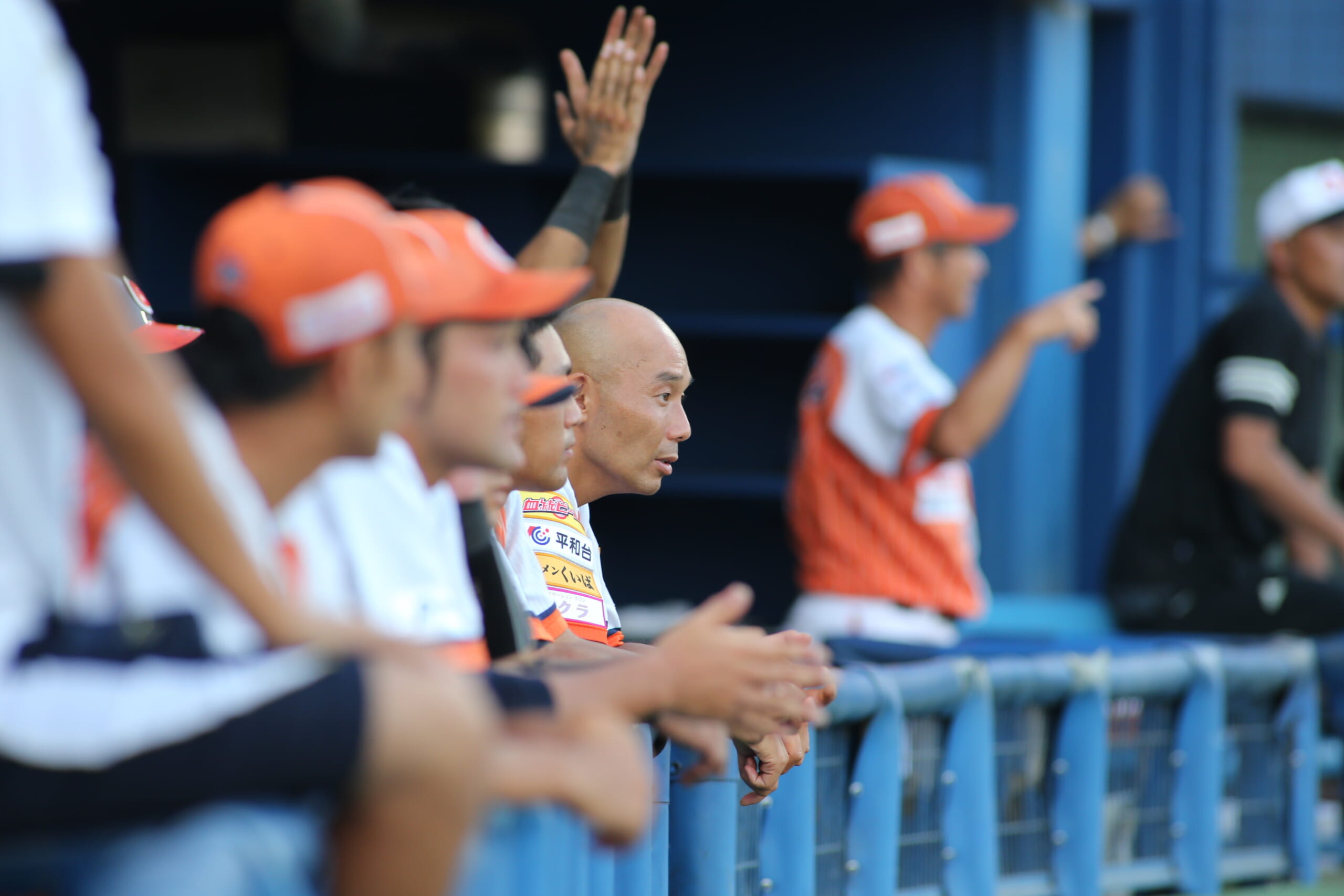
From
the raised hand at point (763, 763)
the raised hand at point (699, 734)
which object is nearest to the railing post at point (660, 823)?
the raised hand at point (763, 763)

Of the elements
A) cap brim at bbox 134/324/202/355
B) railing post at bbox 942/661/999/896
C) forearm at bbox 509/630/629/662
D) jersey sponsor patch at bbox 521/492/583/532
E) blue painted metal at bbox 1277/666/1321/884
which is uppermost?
cap brim at bbox 134/324/202/355

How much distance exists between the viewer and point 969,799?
3.66 meters

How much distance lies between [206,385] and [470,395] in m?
0.26

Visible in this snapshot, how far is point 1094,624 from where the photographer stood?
6.32m

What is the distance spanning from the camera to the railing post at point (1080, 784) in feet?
13.0

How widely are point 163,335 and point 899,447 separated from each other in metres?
2.45

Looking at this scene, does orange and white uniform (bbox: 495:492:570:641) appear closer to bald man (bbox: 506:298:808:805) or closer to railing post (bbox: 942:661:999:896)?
bald man (bbox: 506:298:808:805)

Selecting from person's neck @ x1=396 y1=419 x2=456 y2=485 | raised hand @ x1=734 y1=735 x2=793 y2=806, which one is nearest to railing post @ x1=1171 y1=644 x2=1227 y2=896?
raised hand @ x1=734 y1=735 x2=793 y2=806

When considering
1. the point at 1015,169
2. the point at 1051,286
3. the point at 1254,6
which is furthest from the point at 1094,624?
the point at 1254,6

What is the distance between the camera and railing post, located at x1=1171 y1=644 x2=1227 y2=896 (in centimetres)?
436

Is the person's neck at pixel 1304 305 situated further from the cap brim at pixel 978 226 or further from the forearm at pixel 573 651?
the forearm at pixel 573 651

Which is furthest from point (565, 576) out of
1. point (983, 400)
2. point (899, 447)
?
point (899, 447)

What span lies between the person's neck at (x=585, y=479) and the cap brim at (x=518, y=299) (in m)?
1.28

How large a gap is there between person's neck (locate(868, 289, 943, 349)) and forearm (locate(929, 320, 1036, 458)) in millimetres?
390
